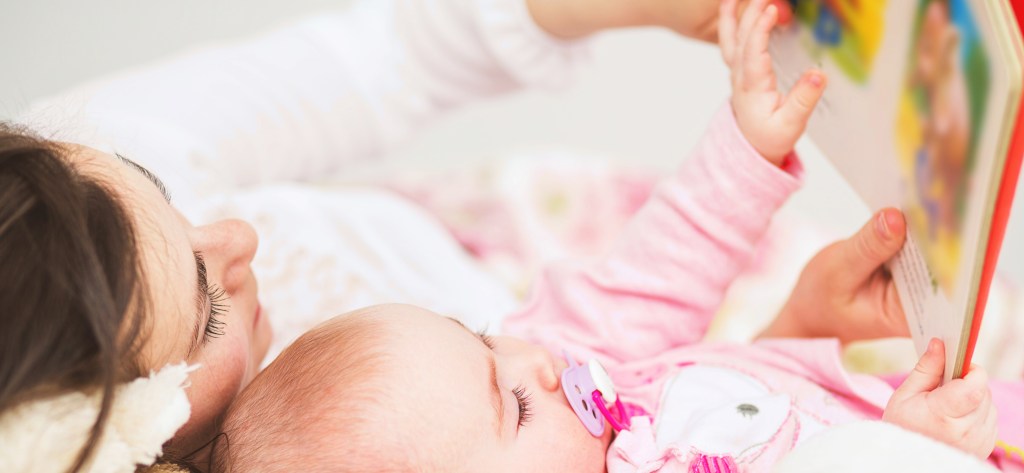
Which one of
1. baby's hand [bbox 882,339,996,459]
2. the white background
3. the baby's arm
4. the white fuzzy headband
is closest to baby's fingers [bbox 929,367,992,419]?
baby's hand [bbox 882,339,996,459]

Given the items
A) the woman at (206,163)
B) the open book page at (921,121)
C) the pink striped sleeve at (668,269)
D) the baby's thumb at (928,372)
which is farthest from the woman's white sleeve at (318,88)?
the baby's thumb at (928,372)

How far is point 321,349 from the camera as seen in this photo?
556 mm

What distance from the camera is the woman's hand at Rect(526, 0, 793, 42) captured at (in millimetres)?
625

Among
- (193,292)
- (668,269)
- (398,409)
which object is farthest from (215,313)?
(668,269)

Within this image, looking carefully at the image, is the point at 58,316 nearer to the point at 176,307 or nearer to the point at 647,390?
the point at 176,307

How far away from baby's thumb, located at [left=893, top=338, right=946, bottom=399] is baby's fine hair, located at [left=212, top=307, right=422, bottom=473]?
0.92 ft

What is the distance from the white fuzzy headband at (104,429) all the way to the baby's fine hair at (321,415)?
0.22 ft

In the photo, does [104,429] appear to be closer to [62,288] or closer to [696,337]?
[62,288]

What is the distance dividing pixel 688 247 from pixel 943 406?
0.27 metres

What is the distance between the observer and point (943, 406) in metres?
0.46

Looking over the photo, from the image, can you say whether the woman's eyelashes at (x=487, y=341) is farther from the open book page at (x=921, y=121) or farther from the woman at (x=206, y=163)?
the open book page at (x=921, y=121)

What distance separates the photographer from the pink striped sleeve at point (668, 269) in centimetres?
67

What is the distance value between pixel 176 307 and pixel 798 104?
0.40 metres

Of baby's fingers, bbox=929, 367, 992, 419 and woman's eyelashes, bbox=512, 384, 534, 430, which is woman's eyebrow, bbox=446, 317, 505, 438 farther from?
baby's fingers, bbox=929, 367, 992, 419
